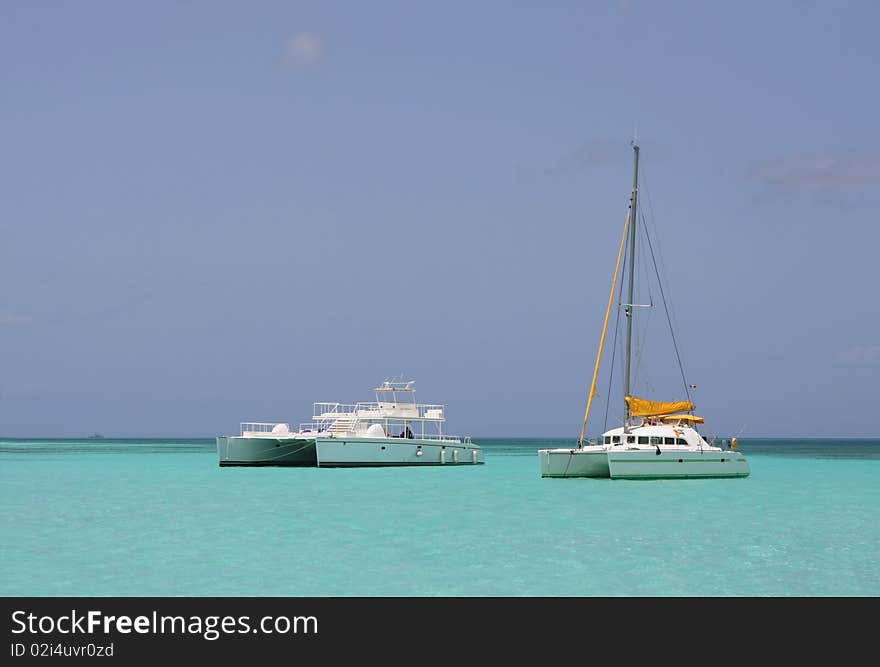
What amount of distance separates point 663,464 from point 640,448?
146 centimetres

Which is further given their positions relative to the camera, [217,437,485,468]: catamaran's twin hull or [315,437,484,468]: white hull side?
[217,437,485,468]: catamaran's twin hull

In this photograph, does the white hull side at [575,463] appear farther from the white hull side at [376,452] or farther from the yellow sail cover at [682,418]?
the white hull side at [376,452]

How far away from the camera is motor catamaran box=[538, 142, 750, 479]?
46.2 m

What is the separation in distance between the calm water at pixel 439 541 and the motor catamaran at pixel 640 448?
35.1 inches

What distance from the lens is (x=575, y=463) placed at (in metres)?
48.1

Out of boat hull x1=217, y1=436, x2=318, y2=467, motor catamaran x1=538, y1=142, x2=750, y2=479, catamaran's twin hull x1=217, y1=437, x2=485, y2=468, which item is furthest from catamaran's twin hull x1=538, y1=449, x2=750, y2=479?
boat hull x1=217, y1=436, x2=318, y2=467

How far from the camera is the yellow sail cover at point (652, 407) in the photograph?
48.4 m

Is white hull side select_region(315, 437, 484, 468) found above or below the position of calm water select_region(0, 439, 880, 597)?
above

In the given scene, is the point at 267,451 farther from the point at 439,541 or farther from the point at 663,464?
the point at 439,541

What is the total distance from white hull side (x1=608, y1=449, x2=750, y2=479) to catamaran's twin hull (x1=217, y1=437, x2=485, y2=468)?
2076 centimetres

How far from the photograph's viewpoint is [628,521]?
3147cm

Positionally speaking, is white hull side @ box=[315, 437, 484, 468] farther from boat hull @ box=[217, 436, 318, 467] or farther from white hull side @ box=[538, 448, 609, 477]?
white hull side @ box=[538, 448, 609, 477]

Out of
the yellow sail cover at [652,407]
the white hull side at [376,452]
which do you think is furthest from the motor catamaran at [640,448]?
the white hull side at [376,452]
